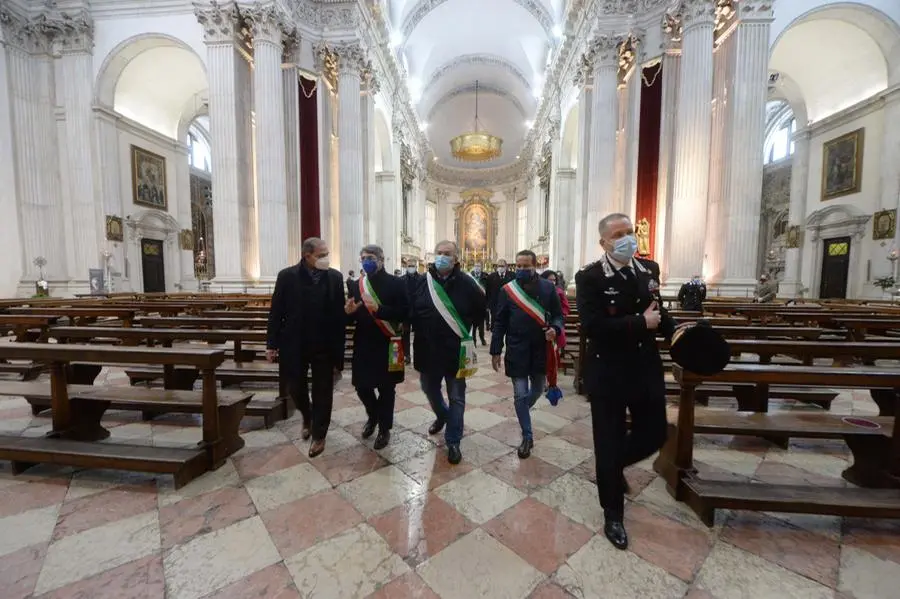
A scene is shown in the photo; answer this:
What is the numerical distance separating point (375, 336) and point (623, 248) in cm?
182

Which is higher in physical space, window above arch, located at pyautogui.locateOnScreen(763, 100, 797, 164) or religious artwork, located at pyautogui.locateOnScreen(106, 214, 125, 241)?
window above arch, located at pyautogui.locateOnScreen(763, 100, 797, 164)

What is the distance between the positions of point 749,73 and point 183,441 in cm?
1389

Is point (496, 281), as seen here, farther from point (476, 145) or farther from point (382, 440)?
point (476, 145)

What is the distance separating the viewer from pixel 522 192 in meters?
29.4

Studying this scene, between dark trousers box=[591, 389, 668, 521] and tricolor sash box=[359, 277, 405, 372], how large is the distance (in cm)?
146

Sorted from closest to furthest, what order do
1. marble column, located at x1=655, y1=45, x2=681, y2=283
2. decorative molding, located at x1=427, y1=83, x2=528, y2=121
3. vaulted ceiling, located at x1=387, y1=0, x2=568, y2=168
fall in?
marble column, located at x1=655, y1=45, x2=681, y2=283 < vaulted ceiling, located at x1=387, y1=0, x2=568, y2=168 < decorative molding, located at x1=427, y1=83, x2=528, y2=121

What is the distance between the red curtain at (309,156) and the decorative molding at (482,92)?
16686 millimetres

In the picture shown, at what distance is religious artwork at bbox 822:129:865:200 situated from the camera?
13.1 metres

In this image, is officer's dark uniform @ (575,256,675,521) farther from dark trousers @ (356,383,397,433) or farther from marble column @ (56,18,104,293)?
marble column @ (56,18,104,293)

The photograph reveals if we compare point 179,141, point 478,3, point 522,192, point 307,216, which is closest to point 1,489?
point 307,216

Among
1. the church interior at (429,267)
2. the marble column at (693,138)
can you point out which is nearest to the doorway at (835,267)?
the church interior at (429,267)

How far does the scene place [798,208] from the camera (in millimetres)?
15125

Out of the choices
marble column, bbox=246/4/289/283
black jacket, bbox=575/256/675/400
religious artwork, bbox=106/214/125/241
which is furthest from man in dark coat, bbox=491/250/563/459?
religious artwork, bbox=106/214/125/241

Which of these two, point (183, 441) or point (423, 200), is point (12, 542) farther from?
point (423, 200)
